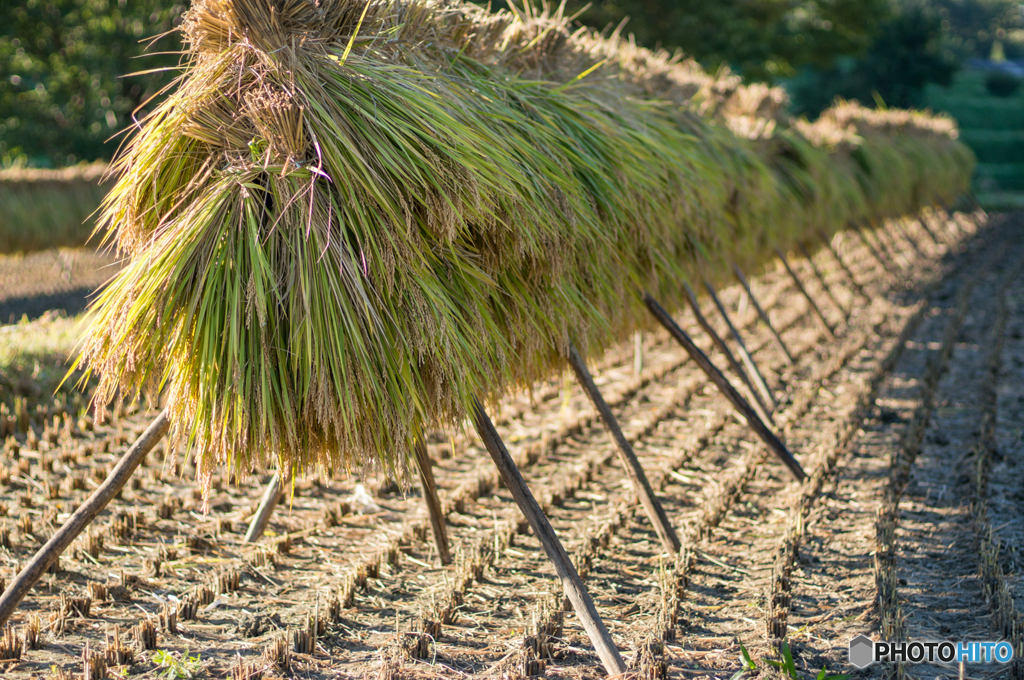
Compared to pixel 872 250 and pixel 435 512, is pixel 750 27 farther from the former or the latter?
pixel 435 512

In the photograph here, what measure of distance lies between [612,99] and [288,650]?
3157mm

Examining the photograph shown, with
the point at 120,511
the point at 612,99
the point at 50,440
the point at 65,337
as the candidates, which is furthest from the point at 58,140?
the point at 612,99

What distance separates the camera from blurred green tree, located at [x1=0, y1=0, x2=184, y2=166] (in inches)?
533

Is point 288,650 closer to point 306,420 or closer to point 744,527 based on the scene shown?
point 306,420

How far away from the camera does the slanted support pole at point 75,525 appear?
243 cm

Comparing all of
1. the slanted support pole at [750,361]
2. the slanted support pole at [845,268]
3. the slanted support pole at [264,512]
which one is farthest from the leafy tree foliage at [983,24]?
the slanted support pole at [264,512]

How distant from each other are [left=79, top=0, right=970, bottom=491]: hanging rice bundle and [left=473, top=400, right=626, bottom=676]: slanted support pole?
0.56 feet

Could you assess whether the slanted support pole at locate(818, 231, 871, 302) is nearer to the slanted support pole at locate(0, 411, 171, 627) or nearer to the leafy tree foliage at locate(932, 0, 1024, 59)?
the slanted support pole at locate(0, 411, 171, 627)

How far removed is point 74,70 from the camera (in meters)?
14.5

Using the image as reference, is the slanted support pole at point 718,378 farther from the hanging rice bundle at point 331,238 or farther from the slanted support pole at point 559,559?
the slanted support pole at point 559,559

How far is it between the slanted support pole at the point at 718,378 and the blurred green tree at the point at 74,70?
41.9 ft

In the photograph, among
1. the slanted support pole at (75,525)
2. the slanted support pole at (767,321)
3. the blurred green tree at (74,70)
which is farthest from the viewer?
the blurred green tree at (74,70)

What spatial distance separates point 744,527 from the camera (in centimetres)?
393

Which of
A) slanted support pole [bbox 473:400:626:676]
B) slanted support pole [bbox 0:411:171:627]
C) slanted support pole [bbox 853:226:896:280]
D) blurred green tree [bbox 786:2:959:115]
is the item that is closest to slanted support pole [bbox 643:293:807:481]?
slanted support pole [bbox 473:400:626:676]
